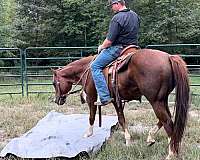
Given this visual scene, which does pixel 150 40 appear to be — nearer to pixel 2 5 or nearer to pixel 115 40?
pixel 2 5

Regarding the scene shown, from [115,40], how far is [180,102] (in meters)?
1.42

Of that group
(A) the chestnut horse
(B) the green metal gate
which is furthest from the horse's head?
(B) the green metal gate

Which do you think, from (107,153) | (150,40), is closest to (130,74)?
(107,153)

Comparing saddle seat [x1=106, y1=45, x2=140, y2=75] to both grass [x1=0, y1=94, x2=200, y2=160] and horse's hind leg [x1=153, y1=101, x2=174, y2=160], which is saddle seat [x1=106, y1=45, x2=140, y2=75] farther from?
grass [x1=0, y1=94, x2=200, y2=160]

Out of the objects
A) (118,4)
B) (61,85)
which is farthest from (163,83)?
(61,85)

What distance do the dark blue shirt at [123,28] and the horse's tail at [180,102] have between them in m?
→ 1.00

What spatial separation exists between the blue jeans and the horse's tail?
1123 millimetres

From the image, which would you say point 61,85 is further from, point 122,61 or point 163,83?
point 163,83

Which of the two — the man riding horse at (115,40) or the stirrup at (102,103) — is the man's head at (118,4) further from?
the stirrup at (102,103)

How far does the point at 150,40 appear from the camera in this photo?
27.2 m

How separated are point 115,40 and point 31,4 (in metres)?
23.3

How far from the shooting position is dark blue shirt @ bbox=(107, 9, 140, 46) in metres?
5.72

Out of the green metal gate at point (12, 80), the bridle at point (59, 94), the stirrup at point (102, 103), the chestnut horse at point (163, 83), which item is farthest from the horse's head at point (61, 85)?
the green metal gate at point (12, 80)

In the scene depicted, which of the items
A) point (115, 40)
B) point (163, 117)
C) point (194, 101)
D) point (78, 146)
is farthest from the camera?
point (194, 101)
